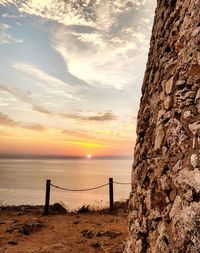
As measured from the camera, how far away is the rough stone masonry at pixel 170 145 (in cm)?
349

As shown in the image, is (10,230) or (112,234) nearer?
(112,234)

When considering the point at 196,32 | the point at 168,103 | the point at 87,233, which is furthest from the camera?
the point at 87,233

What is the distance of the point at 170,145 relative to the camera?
4176 millimetres

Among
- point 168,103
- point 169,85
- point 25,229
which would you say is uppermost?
point 169,85

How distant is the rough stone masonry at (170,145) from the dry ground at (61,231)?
4.50 meters

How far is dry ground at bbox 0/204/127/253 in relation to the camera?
9.28m

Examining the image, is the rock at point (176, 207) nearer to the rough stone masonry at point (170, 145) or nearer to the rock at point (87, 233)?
the rough stone masonry at point (170, 145)

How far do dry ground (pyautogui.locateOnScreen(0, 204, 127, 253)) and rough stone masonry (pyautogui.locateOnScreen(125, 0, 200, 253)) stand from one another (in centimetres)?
450

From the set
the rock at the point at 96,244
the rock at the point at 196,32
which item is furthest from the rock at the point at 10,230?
the rock at the point at 196,32

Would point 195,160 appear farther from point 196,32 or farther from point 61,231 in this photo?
point 61,231

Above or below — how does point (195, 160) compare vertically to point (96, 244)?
above

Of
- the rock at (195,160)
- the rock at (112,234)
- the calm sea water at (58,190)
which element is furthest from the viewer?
the calm sea water at (58,190)

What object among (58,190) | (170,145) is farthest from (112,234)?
(58,190)

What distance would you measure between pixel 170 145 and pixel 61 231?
8228 millimetres
